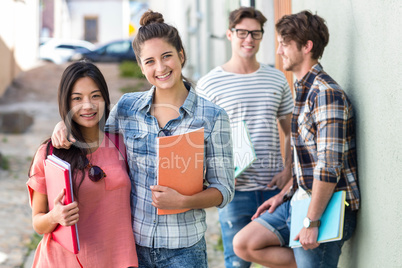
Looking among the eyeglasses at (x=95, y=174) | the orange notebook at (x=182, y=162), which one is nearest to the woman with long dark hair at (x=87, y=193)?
the eyeglasses at (x=95, y=174)

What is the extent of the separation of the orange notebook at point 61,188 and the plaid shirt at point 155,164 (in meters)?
0.30

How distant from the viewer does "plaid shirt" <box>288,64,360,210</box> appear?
2.50 m

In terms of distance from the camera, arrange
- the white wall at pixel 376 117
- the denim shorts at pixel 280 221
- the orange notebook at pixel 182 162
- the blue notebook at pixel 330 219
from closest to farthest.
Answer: the orange notebook at pixel 182 162, the white wall at pixel 376 117, the blue notebook at pixel 330 219, the denim shorts at pixel 280 221

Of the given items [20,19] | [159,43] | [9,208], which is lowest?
[9,208]

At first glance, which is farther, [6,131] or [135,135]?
[6,131]

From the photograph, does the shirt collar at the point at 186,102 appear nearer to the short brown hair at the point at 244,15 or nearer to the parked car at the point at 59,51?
the short brown hair at the point at 244,15

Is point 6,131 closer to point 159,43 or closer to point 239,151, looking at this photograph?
point 239,151

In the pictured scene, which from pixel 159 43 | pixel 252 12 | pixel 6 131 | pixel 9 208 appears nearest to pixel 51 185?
pixel 159 43

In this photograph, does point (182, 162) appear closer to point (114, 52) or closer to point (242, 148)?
point (242, 148)

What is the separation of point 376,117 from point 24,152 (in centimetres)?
856

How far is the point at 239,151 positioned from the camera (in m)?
3.30

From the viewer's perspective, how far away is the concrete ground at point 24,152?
5.19 meters

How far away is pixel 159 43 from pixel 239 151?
1.21 metres

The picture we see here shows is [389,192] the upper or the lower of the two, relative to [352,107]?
lower
